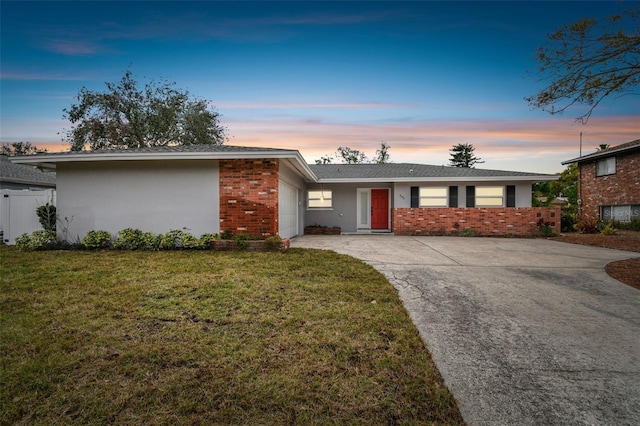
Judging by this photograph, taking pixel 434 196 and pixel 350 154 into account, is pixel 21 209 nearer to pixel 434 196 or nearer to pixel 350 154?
pixel 434 196

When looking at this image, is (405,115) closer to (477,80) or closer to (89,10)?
(477,80)

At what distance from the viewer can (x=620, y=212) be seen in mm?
16703

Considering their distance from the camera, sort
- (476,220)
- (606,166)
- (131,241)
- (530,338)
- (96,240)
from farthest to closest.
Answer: (606,166) < (476,220) < (96,240) < (131,241) < (530,338)

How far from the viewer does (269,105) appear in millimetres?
14164

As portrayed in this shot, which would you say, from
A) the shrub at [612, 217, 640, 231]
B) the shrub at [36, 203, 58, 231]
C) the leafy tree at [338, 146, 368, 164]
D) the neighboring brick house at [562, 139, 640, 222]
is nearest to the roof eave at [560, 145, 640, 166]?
the neighboring brick house at [562, 139, 640, 222]

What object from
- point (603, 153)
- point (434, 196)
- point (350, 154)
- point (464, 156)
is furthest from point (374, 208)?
point (464, 156)

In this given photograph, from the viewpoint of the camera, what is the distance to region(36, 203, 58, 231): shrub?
9.63m

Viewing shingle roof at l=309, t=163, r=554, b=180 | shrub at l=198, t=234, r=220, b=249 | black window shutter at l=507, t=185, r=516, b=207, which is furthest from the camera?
black window shutter at l=507, t=185, r=516, b=207

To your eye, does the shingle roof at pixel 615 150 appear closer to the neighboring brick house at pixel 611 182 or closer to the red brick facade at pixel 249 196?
the neighboring brick house at pixel 611 182

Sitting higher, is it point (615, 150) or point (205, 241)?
point (615, 150)

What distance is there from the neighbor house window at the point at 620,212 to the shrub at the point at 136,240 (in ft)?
73.5

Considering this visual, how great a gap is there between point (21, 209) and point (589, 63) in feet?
53.0

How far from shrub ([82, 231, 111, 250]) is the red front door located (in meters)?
11.8

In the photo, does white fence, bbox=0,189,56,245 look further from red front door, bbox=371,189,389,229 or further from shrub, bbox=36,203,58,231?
red front door, bbox=371,189,389,229
